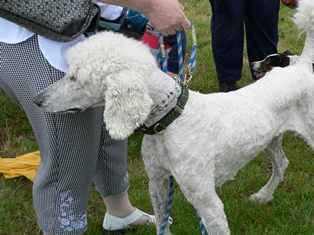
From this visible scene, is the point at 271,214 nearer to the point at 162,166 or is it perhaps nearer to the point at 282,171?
the point at 282,171

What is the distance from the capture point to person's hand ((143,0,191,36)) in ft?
6.36

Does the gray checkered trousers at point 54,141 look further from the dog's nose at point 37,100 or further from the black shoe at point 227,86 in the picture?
the black shoe at point 227,86

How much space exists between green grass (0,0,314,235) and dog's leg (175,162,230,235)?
0.61 meters

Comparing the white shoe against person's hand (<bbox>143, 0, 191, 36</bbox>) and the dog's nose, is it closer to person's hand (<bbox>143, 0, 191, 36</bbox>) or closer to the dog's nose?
the dog's nose

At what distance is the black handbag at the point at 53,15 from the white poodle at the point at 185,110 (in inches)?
3.4

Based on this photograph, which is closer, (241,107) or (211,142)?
(211,142)

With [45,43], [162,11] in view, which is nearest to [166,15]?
[162,11]

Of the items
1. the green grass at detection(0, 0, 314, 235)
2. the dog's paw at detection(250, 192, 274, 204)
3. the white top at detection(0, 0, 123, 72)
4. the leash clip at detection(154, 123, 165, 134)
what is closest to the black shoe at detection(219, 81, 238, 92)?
the green grass at detection(0, 0, 314, 235)

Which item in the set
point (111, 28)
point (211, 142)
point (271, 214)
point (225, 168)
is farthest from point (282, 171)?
point (111, 28)

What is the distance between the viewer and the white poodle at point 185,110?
189cm

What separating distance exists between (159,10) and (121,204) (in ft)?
4.58

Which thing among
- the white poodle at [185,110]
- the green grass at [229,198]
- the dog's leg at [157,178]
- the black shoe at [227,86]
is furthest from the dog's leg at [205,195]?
the black shoe at [227,86]

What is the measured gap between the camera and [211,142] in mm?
2168

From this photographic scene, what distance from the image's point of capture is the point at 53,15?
183cm
